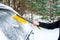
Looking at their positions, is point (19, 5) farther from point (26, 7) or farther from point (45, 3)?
point (45, 3)

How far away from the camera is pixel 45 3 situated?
5250 millimetres

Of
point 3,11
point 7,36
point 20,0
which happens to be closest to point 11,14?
point 3,11

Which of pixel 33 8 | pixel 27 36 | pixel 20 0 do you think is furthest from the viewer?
pixel 33 8

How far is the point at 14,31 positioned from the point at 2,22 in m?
0.10

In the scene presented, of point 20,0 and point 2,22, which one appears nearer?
point 2,22

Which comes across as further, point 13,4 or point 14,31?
point 13,4

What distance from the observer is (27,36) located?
1.47 m

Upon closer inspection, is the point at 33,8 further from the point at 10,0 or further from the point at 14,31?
the point at 14,31

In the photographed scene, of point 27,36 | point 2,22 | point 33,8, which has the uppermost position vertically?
point 2,22

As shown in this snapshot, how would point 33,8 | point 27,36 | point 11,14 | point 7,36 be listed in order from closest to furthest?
point 7,36, point 27,36, point 11,14, point 33,8

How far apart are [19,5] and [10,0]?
0.25 m

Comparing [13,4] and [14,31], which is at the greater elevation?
[14,31]

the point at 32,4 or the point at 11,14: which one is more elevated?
the point at 11,14

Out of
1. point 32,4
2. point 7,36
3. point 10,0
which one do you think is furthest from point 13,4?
point 7,36
